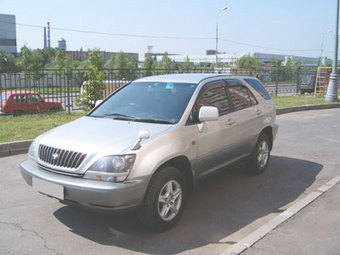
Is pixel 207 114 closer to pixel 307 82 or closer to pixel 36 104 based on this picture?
pixel 36 104

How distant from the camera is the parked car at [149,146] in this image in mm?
3469

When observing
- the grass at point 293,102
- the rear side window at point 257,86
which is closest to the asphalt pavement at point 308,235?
the rear side window at point 257,86

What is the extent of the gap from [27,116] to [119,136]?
29.5 feet

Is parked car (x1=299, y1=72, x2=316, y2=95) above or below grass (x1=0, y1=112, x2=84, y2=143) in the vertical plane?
above

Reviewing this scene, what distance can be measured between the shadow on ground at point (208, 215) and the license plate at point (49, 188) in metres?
0.53

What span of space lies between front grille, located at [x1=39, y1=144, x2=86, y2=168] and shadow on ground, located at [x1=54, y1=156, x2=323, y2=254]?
79 cm

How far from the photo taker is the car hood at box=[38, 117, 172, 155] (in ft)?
11.8

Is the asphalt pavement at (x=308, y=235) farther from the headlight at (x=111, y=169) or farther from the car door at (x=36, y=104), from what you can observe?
the car door at (x=36, y=104)

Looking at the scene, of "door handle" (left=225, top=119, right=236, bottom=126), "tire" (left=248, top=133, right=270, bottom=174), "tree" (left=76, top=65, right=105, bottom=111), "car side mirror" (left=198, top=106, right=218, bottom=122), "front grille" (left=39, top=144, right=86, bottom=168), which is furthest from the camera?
"tree" (left=76, top=65, right=105, bottom=111)

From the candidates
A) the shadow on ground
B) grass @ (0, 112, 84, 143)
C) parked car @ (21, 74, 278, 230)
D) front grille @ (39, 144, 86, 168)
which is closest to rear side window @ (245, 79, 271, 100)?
parked car @ (21, 74, 278, 230)

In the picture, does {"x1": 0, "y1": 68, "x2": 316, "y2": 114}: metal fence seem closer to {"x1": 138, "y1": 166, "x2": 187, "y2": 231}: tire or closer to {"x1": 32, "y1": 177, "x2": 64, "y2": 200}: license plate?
{"x1": 138, "y1": 166, "x2": 187, "y2": 231}: tire

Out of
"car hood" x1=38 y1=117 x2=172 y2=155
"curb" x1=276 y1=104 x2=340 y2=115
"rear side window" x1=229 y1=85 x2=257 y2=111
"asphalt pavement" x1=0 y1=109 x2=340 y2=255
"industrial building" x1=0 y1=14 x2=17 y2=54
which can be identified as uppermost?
"industrial building" x1=0 y1=14 x2=17 y2=54

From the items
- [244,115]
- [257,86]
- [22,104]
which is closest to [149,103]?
[244,115]

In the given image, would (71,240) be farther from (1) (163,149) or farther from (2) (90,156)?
(1) (163,149)
